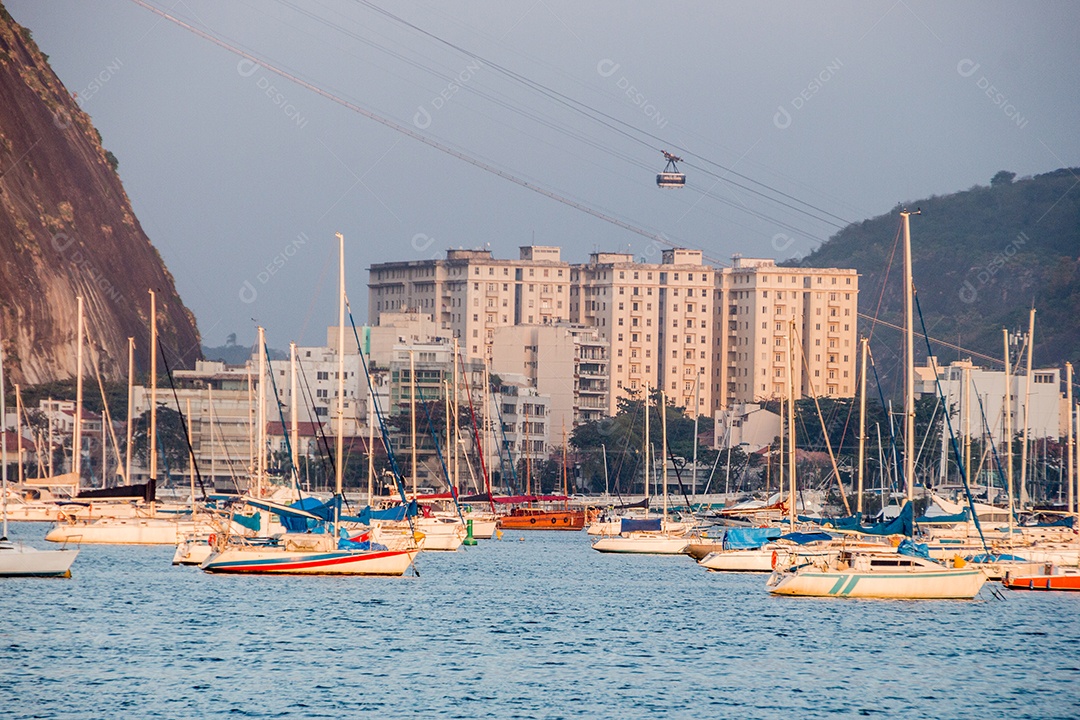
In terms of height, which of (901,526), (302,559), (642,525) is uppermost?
(901,526)

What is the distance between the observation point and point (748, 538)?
229 feet

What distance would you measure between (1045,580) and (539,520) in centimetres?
5981

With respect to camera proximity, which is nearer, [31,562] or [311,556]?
[31,562]

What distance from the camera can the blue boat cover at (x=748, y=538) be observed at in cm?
6925

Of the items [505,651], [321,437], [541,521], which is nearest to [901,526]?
[505,651]

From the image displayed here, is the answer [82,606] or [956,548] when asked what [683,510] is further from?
[82,606]

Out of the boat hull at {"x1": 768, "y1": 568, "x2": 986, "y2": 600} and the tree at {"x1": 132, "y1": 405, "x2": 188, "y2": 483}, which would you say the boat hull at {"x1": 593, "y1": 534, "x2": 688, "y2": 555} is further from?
the tree at {"x1": 132, "y1": 405, "x2": 188, "y2": 483}

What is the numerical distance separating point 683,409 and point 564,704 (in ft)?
518

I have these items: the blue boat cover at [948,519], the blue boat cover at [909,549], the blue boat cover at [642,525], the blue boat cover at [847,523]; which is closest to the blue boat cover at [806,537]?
the blue boat cover at [847,523]

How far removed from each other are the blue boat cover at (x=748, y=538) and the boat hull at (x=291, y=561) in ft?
65.9

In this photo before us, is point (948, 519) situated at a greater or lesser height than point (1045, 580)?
greater

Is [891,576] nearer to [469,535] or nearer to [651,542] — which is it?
[651,542]

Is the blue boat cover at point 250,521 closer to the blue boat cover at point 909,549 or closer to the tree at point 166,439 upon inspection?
the blue boat cover at point 909,549

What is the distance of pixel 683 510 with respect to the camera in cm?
10650
